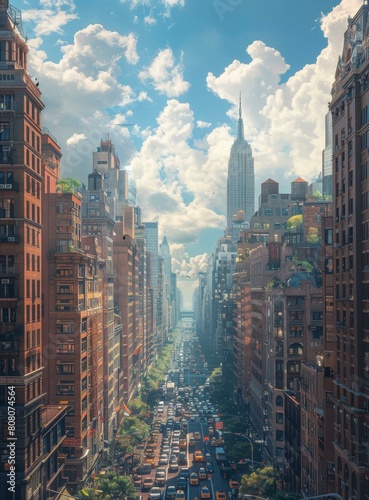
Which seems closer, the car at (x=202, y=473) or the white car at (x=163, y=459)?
the car at (x=202, y=473)

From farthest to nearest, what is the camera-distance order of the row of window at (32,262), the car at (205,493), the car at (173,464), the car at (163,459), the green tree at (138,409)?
1. the green tree at (138,409)
2. the car at (163,459)
3. the car at (173,464)
4. the car at (205,493)
5. the row of window at (32,262)

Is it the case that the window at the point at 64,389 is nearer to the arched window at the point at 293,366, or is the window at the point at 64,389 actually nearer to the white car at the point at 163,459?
the white car at the point at 163,459

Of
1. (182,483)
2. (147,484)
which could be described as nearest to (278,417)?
(182,483)

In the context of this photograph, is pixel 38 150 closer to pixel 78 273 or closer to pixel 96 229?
pixel 78 273

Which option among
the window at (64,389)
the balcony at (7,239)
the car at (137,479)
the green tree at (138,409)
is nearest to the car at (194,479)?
the car at (137,479)

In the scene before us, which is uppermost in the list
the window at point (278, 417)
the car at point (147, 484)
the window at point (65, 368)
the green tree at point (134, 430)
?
the window at point (65, 368)

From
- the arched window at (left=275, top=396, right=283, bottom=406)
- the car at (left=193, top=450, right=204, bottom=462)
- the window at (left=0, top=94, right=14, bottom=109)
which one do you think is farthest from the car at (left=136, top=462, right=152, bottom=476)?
the window at (left=0, top=94, right=14, bottom=109)
